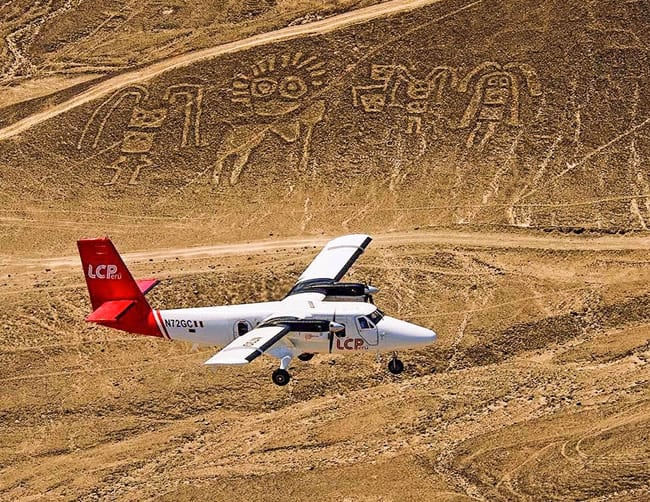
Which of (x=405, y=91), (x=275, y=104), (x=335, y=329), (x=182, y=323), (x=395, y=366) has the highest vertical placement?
(x=405, y=91)

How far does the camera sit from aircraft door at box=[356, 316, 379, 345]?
39312mm

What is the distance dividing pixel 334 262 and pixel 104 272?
10.1 metres

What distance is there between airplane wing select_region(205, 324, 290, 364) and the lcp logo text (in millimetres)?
6789

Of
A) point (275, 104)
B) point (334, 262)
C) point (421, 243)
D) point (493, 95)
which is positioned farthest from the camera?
point (275, 104)

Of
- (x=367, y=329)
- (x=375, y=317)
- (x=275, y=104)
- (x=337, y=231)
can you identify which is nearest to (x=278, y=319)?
(x=367, y=329)

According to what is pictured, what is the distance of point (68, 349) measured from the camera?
46.9 metres

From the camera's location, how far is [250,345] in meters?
37.1

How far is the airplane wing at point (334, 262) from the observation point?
43.3 m

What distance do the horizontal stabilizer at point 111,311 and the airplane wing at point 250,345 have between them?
5.75 metres

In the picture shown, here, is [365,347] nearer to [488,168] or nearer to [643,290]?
[643,290]

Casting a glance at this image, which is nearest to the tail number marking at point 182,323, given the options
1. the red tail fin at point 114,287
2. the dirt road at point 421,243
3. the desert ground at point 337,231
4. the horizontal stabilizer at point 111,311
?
the red tail fin at point 114,287

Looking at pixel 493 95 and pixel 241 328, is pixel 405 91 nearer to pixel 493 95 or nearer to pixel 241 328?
pixel 493 95

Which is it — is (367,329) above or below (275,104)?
below

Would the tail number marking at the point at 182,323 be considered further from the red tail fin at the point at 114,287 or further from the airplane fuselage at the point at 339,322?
the red tail fin at the point at 114,287
